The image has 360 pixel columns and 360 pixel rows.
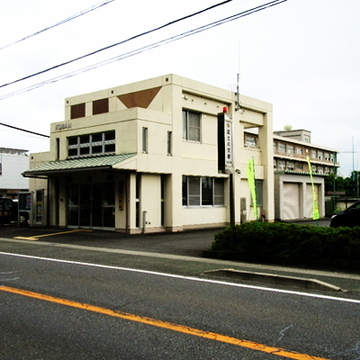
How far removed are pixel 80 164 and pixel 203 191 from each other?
6783mm

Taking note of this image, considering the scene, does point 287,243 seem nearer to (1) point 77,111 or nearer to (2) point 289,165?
(1) point 77,111

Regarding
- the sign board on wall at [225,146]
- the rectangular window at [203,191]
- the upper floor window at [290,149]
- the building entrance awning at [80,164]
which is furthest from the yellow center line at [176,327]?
the upper floor window at [290,149]

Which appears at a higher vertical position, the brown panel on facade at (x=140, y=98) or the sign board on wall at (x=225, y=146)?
the brown panel on facade at (x=140, y=98)

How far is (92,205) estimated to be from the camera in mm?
22250

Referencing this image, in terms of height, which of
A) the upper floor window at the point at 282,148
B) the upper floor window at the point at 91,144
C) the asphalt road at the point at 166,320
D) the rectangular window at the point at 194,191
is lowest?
the asphalt road at the point at 166,320

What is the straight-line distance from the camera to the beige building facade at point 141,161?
20.5 m

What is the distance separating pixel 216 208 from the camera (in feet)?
80.5

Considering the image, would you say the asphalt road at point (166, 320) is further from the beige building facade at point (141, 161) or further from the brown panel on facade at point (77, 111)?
the brown panel on facade at point (77, 111)

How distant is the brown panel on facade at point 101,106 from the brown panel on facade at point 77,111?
898 mm

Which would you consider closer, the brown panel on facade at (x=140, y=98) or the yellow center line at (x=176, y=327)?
the yellow center line at (x=176, y=327)

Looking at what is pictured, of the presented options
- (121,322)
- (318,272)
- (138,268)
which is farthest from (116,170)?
(121,322)

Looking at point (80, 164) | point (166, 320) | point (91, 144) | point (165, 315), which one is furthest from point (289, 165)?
point (166, 320)

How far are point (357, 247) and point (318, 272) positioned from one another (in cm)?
110

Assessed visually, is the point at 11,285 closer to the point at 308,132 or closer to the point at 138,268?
the point at 138,268
